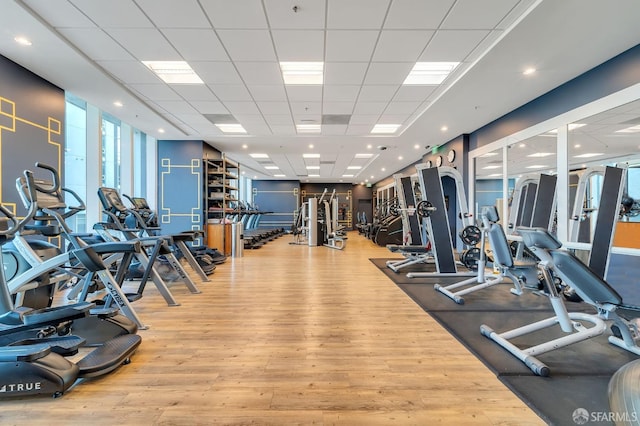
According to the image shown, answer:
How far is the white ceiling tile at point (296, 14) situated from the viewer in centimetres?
285

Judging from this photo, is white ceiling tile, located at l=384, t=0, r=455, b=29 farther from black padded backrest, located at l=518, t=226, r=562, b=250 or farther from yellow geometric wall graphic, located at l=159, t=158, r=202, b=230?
yellow geometric wall graphic, located at l=159, t=158, r=202, b=230

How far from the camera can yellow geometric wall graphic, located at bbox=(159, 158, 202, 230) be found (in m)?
8.03

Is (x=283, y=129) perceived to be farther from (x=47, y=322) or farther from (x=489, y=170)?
(x=489, y=170)

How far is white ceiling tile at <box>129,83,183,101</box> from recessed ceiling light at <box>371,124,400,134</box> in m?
4.20

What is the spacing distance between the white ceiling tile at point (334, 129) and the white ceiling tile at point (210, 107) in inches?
87.9

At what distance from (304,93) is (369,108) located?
4.61 ft

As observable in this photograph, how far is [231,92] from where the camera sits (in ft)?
16.2

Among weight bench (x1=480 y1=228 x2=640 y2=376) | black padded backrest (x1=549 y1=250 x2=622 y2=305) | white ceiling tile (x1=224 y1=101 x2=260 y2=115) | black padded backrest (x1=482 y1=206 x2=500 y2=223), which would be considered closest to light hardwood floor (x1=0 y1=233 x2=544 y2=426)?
weight bench (x1=480 y1=228 x2=640 y2=376)

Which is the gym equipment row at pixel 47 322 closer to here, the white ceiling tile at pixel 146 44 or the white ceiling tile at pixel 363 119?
the white ceiling tile at pixel 146 44

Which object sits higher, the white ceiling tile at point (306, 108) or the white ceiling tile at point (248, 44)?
the white ceiling tile at point (248, 44)

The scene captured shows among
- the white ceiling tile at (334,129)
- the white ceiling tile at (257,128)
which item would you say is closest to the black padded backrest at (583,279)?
the white ceiling tile at (334,129)

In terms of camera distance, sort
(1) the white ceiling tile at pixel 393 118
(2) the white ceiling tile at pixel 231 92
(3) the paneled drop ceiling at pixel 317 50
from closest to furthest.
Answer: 1. (3) the paneled drop ceiling at pixel 317 50
2. (2) the white ceiling tile at pixel 231 92
3. (1) the white ceiling tile at pixel 393 118

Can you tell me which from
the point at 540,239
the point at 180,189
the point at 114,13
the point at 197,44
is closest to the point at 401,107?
the point at 197,44

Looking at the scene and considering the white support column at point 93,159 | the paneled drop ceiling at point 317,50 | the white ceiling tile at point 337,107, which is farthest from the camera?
the white support column at point 93,159
